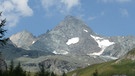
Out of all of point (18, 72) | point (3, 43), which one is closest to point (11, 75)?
point (18, 72)

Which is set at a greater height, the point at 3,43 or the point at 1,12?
the point at 1,12

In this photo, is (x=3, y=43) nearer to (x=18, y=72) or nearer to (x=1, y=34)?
(x=1, y=34)

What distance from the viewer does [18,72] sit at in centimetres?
9700

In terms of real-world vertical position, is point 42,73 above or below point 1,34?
above

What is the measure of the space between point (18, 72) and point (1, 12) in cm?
5791

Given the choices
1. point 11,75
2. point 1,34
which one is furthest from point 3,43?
point 11,75

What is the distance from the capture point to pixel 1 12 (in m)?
40.4

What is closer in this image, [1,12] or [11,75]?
[1,12]

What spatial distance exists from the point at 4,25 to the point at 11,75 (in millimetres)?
56495

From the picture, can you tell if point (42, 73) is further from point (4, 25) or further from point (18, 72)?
point (4, 25)

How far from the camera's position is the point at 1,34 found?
3969 cm

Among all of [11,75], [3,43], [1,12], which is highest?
[11,75]

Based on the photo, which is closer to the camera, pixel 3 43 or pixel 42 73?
pixel 3 43

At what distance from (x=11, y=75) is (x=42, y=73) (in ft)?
26.4
